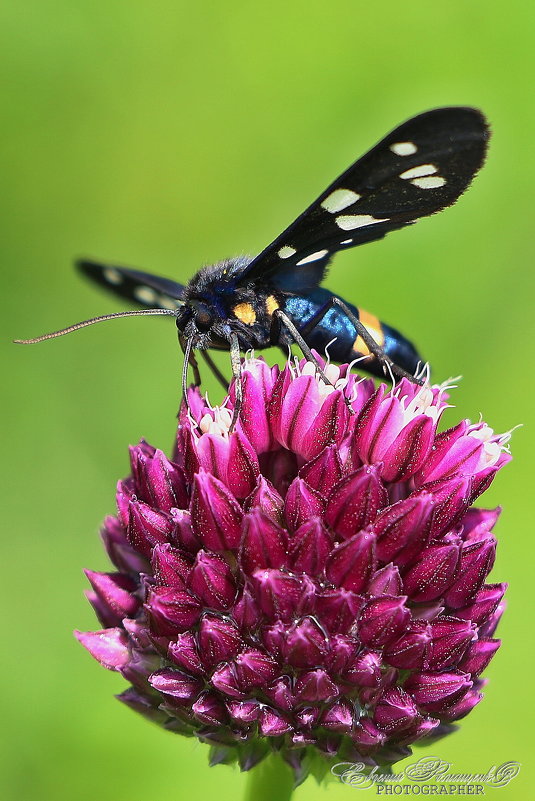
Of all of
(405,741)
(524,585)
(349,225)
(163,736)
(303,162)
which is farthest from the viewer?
(303,162)

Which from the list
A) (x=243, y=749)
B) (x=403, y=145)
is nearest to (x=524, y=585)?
(x=243, y=749)

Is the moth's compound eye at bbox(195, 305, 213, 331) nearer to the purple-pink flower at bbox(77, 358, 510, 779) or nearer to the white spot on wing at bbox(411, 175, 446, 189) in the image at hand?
the purple-pink flower at bbox(77, 358, 510, 779)

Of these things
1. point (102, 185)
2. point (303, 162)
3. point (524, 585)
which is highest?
point (102, 185)

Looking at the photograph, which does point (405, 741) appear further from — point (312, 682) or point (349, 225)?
point (349, 225)

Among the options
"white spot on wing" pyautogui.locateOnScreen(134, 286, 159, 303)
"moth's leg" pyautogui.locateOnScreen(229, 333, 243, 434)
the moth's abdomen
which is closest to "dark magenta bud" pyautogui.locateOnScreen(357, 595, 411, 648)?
"moth's leg" pyautogui.locateOnScreen(229, 333, 243, 434)

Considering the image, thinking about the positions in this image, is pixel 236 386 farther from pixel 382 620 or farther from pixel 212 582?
pixel 382 620

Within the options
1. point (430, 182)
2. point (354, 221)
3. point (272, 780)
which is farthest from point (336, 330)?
point (272, 780)
